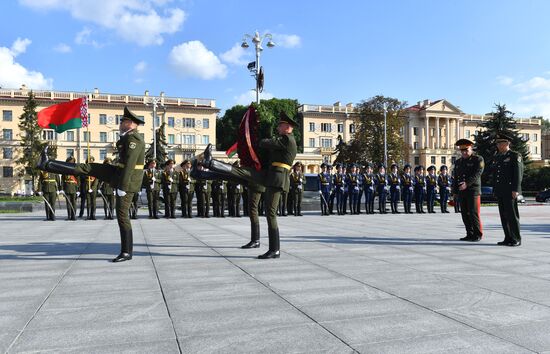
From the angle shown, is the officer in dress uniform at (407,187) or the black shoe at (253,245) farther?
the officer in dress uniform at (407,187)

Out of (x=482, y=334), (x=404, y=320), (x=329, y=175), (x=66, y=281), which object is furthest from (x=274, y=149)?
(x=329, y=175)

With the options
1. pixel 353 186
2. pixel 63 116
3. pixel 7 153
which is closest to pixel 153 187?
pixel 63 116

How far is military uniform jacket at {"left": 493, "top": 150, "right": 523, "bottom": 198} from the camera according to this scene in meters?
8.88

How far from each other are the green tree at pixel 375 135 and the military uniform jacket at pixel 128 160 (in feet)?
179

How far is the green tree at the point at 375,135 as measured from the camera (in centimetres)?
6028

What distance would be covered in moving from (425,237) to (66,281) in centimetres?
725

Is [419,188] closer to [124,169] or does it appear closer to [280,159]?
[280,159]

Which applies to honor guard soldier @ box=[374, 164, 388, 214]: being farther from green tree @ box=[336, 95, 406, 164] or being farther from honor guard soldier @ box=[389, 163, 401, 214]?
green tree @ box=[336, 95, 406, 164]

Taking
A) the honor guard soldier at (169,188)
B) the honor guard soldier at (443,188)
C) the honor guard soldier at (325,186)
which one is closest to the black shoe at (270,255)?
the honor guard soldier at (169,188)

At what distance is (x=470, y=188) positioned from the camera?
386 inches

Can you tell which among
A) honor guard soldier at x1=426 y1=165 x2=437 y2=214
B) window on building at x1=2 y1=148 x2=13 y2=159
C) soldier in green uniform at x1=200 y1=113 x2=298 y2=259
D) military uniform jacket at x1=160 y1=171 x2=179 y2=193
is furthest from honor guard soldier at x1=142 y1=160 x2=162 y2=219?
window on building at x1=2 y1=148 x2=13 y2=159

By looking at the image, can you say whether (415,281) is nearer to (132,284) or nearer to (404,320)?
(404,320)

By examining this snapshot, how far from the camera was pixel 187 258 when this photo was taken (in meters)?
7.27

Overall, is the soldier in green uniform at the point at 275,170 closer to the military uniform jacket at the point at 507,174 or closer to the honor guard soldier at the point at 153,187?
the military uniform jacket at the point at 507,174
